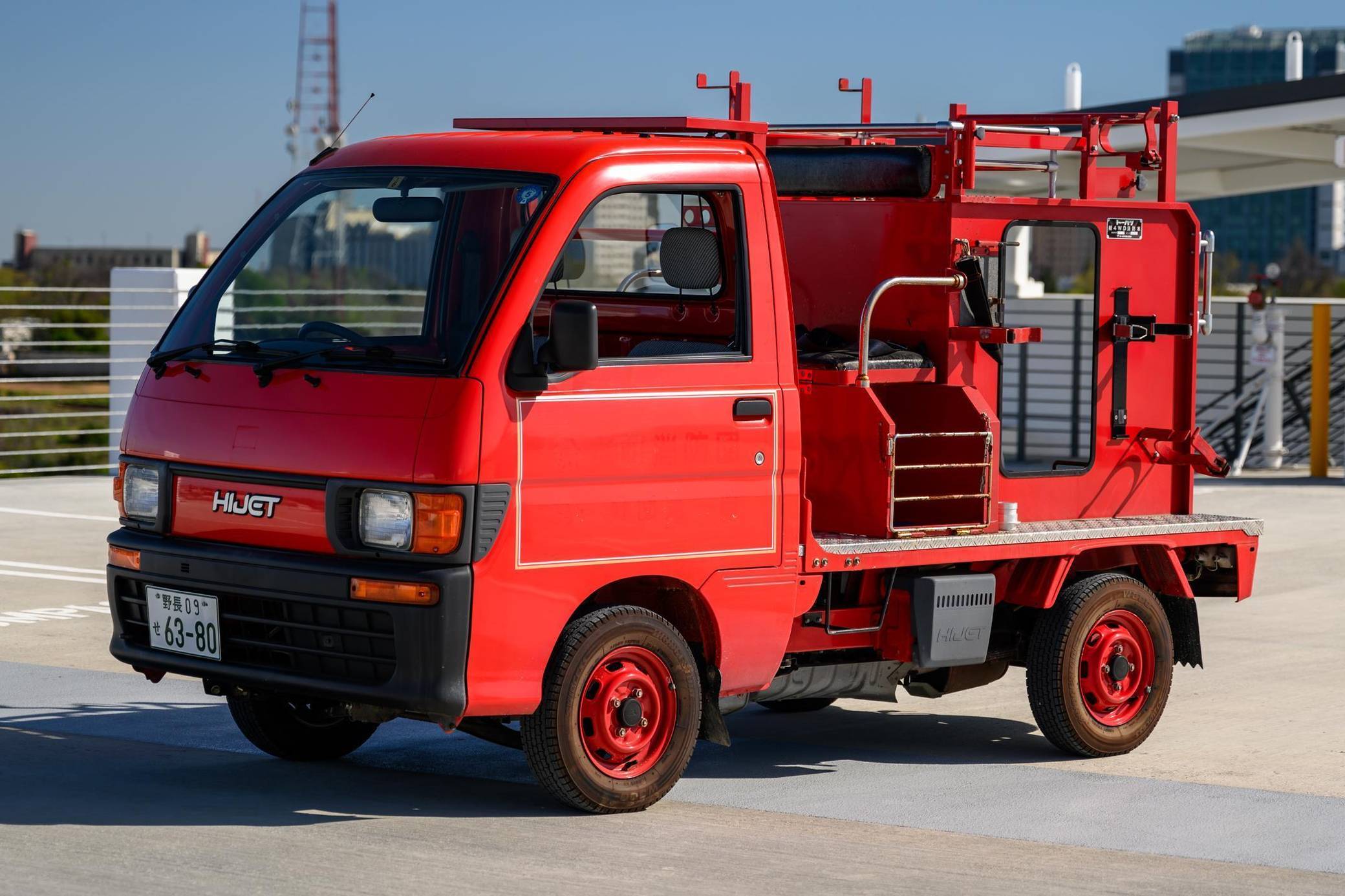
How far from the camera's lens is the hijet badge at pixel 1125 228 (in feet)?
29.5

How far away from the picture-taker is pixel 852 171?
860cm

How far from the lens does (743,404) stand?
24.3ft

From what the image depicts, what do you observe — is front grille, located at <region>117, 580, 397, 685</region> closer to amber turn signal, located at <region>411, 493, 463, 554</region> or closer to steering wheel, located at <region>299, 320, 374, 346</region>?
amber turn signal, located at <region>411, 493, 463, 554</region>

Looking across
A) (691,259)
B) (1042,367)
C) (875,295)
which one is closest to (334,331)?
(691,259)

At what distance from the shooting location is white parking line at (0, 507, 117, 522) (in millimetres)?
16969

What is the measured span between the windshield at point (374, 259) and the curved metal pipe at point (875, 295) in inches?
54.8

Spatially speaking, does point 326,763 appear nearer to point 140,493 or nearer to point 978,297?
point 140,493

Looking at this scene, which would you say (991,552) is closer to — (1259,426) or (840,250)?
(840,250)

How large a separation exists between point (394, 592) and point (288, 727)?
5.50 ft

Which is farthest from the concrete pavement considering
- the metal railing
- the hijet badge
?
the metal railing

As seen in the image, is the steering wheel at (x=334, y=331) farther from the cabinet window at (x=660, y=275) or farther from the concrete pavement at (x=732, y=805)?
the concrete pavement at (x=732, y=805)

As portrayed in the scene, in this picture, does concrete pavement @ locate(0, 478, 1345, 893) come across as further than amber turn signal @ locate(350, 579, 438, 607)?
No

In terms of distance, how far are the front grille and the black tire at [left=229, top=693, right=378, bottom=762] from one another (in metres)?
0.94

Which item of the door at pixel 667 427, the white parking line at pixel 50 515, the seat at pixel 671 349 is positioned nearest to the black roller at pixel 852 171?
the door at pixel 667 427
